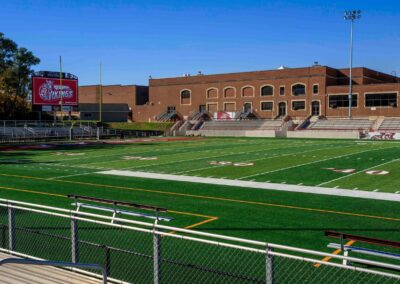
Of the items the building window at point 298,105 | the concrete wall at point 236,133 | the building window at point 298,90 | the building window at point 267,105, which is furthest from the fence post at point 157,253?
the building window at point 267,105

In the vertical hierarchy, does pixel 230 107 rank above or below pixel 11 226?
above

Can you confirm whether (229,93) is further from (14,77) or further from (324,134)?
(14,77)

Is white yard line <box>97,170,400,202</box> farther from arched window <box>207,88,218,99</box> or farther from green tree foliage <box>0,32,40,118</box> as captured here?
arched window <box>207,88,218,99</box>

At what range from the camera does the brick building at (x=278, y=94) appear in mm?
68125

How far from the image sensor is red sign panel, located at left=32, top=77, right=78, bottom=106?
169 feet

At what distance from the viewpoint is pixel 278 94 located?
75750mm

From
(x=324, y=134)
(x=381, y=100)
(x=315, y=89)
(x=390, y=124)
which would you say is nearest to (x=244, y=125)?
(x=315, y=89)

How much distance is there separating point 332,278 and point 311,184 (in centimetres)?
1110

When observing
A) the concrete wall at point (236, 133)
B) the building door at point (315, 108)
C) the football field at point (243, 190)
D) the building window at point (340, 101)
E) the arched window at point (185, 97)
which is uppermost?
the arched window at point (185, 97)

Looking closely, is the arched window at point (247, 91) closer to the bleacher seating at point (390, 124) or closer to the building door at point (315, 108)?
the building door at point (315, 108)

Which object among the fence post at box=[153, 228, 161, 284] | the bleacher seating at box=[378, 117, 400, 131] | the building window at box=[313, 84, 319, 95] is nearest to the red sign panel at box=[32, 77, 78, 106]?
the building window at box=[313, 84, 319, 95]

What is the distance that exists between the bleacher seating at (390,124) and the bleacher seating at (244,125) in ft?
45.2

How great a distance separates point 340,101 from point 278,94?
10.0 metres

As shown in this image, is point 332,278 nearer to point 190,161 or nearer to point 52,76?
point 190,161
